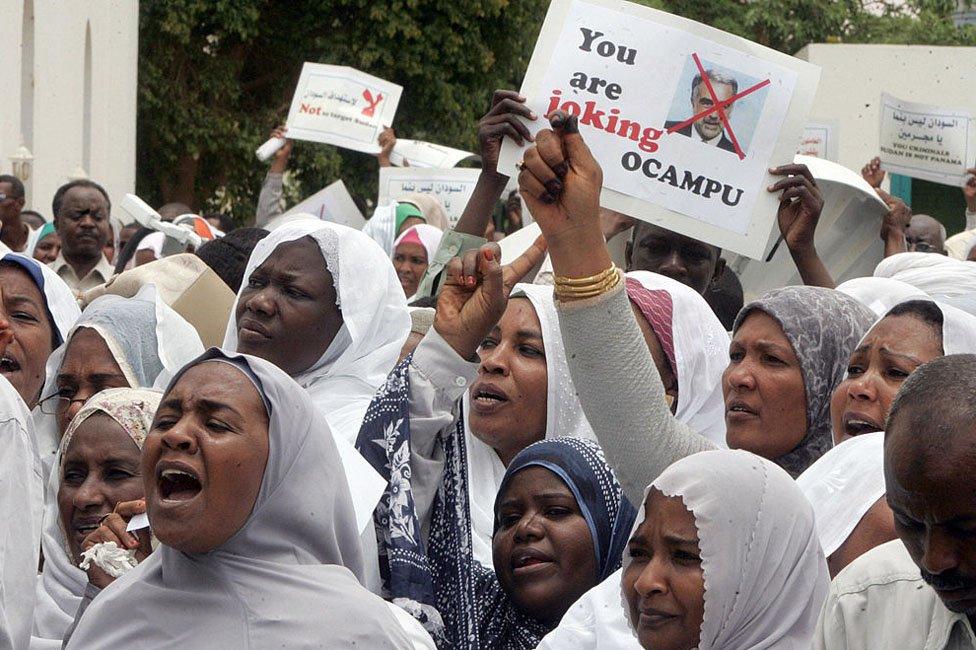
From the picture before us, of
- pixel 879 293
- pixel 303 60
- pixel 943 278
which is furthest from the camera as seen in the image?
pixel 303 60

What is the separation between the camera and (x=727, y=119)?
4656mm

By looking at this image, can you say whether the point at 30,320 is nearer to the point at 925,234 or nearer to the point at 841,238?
the point at 841,238

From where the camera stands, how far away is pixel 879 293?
4777 millimetres

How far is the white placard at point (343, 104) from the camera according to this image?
11195 mm

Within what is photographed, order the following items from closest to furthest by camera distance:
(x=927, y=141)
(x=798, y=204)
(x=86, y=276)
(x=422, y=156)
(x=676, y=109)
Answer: (x=676, y=109) < (x=798, y=204) < (x=86, y=276) < (x=927, y=141) < (x=422, y=156)

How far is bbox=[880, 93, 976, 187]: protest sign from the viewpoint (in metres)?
10.4

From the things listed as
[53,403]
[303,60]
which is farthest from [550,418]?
[303,60]

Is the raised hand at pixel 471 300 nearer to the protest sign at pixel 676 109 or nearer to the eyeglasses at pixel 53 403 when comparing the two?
the protest sign at pixel 676 109

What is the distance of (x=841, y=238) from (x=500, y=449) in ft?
12.1

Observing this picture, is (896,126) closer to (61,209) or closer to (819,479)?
(61,209)

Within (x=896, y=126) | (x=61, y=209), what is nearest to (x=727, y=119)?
(x=61, y=209)

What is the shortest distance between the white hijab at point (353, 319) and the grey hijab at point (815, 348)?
1.20 meters

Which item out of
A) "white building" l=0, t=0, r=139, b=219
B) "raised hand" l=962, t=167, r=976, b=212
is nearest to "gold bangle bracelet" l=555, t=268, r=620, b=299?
"raised hand" l=962, t=167, r=976, b=212

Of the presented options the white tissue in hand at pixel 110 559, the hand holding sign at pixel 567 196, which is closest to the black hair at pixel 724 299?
the hand holding sign at pixel 567 196
